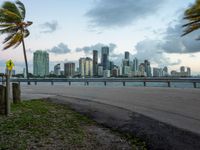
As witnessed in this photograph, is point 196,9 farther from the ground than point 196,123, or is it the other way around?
point 196,9

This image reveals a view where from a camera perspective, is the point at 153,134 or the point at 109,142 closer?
the point at 109,142

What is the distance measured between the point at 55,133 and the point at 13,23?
2946cm

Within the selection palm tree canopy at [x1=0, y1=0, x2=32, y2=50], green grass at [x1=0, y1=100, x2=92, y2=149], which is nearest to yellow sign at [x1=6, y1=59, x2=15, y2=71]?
green grass at [x1=0, y1=100, x2=92, y2=149]

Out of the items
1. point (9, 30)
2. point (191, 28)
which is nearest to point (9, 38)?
point (9, 30)

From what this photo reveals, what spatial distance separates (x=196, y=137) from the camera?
23.7ft

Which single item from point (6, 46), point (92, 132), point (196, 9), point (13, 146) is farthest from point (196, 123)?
point (6, 46)

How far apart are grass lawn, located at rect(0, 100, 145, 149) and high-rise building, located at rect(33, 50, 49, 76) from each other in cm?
5185

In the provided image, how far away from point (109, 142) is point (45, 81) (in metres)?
32.7

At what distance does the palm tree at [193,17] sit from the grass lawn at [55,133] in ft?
49.3

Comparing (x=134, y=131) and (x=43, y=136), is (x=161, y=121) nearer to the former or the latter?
(x=134, y=131)

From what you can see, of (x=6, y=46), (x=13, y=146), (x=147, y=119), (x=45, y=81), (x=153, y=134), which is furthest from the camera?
(x=45, y=81)

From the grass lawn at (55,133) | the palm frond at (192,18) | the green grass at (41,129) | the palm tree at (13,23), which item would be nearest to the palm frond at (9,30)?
the palm tree at (13,23)

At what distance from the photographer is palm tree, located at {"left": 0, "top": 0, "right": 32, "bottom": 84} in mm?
34156

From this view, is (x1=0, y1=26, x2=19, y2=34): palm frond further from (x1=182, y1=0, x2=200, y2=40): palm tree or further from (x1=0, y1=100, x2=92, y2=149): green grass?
(x1=0, y1=100, x2=92, y2=149): green grass
